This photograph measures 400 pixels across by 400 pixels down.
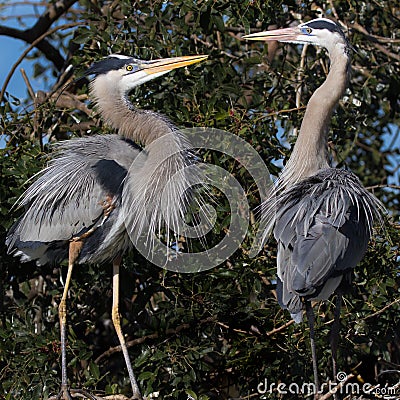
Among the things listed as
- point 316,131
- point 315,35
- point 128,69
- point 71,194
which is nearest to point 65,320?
point 71,194

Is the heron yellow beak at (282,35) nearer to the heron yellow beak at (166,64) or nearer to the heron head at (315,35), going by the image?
the heron head at (315,35)

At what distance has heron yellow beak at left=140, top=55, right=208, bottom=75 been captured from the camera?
13.9ft

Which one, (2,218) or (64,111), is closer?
(2,218)

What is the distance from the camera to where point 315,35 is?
430cm

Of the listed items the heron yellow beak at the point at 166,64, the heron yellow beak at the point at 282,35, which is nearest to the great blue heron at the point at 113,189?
the heron yellow beak at the point at 166,64

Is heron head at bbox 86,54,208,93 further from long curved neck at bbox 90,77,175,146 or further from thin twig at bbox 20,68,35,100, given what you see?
thin twig at bbox 20,68,35,100

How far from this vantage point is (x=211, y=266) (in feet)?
13.9

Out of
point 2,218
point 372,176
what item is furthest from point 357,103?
point 2,218

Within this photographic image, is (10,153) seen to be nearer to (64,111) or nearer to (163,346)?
(64,111)

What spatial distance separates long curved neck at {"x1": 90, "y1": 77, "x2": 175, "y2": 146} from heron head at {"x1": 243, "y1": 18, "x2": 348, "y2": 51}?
66 centimetres

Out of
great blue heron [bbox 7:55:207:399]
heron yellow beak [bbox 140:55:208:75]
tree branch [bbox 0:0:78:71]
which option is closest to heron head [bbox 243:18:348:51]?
heron yellow beak [bbox 140:55:208:75]

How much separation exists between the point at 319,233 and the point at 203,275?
0.92 meters

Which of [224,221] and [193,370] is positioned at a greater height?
[224,221]

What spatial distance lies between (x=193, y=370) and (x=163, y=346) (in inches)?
9.9
